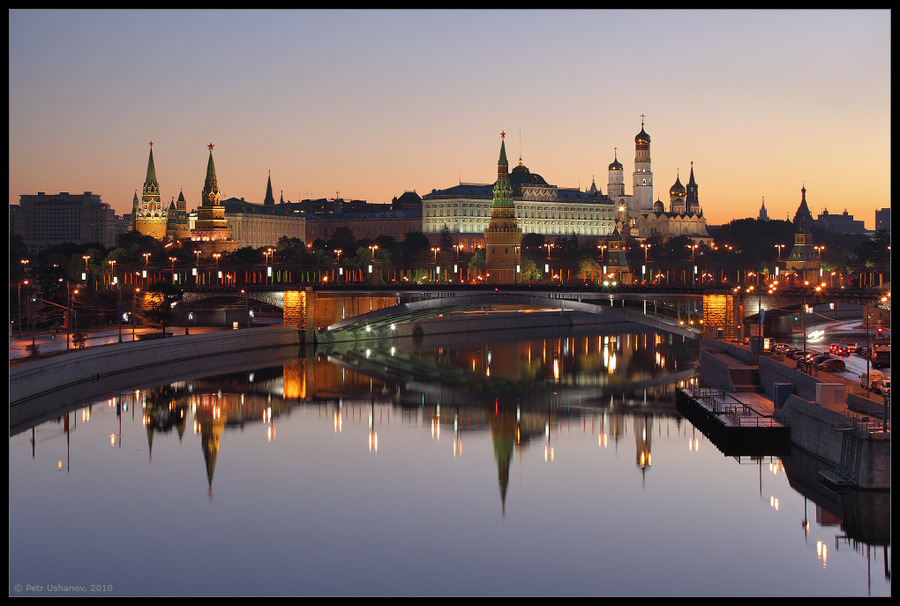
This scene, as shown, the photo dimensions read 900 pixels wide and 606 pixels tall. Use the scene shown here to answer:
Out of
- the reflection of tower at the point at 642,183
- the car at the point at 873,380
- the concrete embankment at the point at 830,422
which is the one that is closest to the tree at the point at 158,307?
the concrete embankment at the point at 830,422

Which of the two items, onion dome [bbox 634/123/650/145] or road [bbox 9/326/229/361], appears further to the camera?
onion dome [bbox 634/123/650/145]

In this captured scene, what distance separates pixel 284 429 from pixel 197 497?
1032 cm

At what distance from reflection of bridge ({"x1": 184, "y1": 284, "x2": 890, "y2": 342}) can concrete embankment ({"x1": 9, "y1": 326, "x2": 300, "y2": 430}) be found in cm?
256

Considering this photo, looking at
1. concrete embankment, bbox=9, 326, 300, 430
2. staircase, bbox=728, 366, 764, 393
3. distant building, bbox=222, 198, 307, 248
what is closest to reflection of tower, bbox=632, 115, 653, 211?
distant building, bbox=222, 198, 307, 248

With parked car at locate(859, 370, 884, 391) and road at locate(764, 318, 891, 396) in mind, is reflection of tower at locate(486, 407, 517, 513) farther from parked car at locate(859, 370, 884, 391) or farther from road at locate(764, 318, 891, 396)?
road at locate(764, 318, 891, 396)

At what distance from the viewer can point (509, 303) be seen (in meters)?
60.8

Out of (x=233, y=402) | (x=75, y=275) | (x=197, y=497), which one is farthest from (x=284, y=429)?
(x=75, y=275)

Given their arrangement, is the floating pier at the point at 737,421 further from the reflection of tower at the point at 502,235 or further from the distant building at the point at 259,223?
the distant building at the point at 259,223

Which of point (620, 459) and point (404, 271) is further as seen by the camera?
point (404, 271)

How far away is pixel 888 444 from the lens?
2438 centimetres

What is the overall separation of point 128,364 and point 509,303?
2112 centimetres

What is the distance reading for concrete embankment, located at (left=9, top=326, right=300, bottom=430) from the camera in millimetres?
37750
